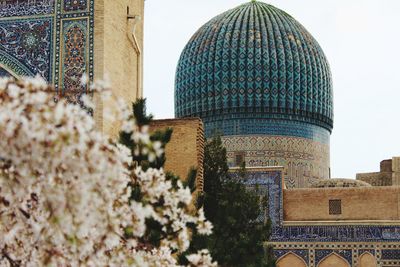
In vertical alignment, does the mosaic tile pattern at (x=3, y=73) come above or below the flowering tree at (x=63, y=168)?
above

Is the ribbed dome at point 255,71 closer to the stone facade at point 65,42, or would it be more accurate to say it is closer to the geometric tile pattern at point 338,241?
the geometric tile pattern at point 338,241

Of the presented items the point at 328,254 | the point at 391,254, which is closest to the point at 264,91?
the point at 328,254

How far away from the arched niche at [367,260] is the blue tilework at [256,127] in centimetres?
528

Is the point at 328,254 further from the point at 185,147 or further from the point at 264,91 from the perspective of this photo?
the point at 185,147

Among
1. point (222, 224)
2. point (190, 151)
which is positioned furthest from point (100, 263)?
point (222, 224)

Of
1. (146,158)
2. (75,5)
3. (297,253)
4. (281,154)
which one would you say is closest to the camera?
(146,158)

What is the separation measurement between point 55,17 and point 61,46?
14.7 inches

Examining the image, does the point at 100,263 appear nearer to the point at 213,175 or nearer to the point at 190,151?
the point at 190,151

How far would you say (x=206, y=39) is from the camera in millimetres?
20844

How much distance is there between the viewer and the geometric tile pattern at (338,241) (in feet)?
49.1

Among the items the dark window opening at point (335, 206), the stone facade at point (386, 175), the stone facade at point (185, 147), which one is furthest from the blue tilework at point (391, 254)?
the stone facade at point (185, 147)

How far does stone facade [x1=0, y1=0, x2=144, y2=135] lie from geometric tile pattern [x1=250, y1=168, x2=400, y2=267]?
20.0 ft

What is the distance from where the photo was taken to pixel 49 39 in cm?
955

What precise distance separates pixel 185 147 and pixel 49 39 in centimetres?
207
